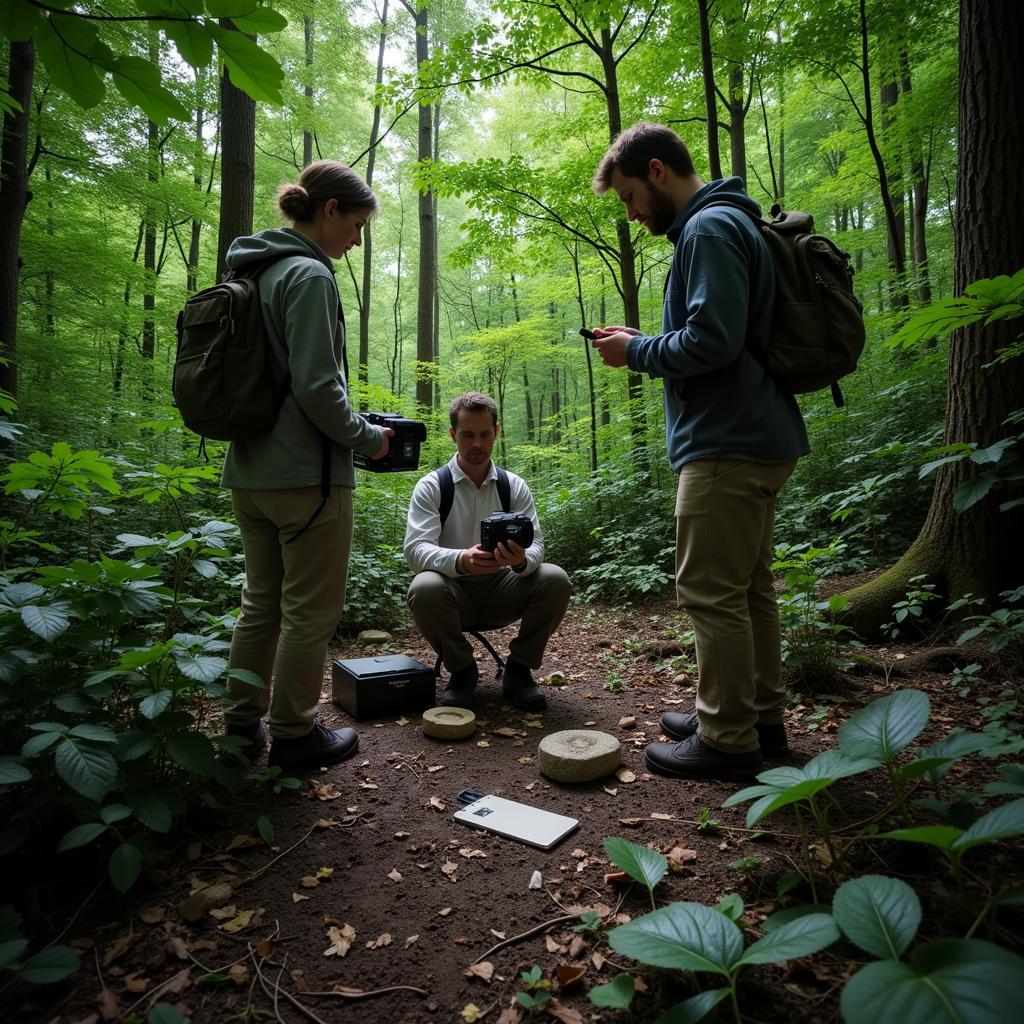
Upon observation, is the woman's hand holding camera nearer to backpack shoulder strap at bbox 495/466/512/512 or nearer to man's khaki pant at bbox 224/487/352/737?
backpack shoulder strap at bbox 495/466/512/512

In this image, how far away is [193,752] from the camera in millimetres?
1686

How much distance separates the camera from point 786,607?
2.86m

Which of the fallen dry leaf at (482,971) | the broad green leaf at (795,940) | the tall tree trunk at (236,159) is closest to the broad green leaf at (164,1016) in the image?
the fallen dry leaf at (482,971)

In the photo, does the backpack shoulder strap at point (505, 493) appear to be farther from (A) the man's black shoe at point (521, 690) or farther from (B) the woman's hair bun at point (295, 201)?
(B) the woman's hair bun at point (295, 201)

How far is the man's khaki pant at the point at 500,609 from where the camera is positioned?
3.12 meters

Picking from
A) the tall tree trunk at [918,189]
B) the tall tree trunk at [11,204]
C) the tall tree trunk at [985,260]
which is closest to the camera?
the tall tree trunk at [985,260]

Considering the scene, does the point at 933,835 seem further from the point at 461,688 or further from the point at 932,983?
the point at 461,688

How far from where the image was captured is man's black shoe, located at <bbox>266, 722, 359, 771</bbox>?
2.28m

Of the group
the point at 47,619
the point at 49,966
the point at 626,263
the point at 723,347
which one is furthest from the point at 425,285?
the point at 49,966

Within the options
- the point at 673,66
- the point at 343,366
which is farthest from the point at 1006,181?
the point at 673,66

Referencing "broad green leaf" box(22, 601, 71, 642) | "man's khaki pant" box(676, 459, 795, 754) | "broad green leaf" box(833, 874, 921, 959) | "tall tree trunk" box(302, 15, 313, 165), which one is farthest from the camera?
"tall tree trunk" box(302, 15, 313, 165)

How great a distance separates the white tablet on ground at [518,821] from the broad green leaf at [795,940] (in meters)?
0.90

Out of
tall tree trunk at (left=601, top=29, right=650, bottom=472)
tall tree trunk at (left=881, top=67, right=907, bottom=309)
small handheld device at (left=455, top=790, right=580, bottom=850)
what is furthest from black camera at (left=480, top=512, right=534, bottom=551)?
tall tree trunk at (left=881, top=67, right=907, bottom=309)

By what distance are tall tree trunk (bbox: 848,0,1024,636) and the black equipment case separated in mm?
2824
